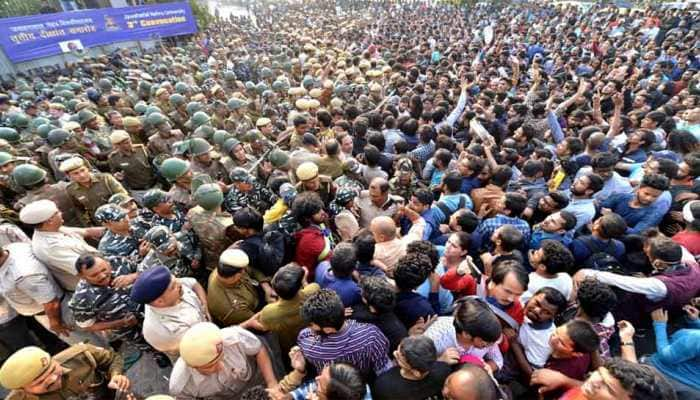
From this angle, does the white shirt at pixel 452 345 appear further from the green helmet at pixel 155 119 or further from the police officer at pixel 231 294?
the green helmet at pixel 155 119

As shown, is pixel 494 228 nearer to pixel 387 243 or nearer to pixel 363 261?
pixel 387 243

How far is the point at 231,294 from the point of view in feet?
8.63

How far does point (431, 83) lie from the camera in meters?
8.59

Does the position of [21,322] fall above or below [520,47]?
below

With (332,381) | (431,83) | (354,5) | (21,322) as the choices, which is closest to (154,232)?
(21,322)

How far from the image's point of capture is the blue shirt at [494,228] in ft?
10.5

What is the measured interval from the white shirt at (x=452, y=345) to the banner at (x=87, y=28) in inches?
666

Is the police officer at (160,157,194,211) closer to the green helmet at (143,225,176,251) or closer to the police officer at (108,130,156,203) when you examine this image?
the green helmet at (143,225,176,251)

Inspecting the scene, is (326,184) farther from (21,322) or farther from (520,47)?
(520,47)

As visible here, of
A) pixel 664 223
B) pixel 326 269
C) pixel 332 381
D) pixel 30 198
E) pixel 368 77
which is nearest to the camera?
pixel 332 381

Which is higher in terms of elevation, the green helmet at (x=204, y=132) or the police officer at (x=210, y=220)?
the green helmet at (x=204, y=132)

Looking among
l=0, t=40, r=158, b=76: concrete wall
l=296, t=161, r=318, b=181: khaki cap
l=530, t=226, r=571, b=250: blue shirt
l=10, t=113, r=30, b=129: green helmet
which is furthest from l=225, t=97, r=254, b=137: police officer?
l=0, t=40, r=158, b=76: concrete wall

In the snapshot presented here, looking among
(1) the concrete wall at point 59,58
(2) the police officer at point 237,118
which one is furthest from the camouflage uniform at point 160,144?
(1) the concrete wall at point 59,58

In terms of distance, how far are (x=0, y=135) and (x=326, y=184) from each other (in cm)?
583
